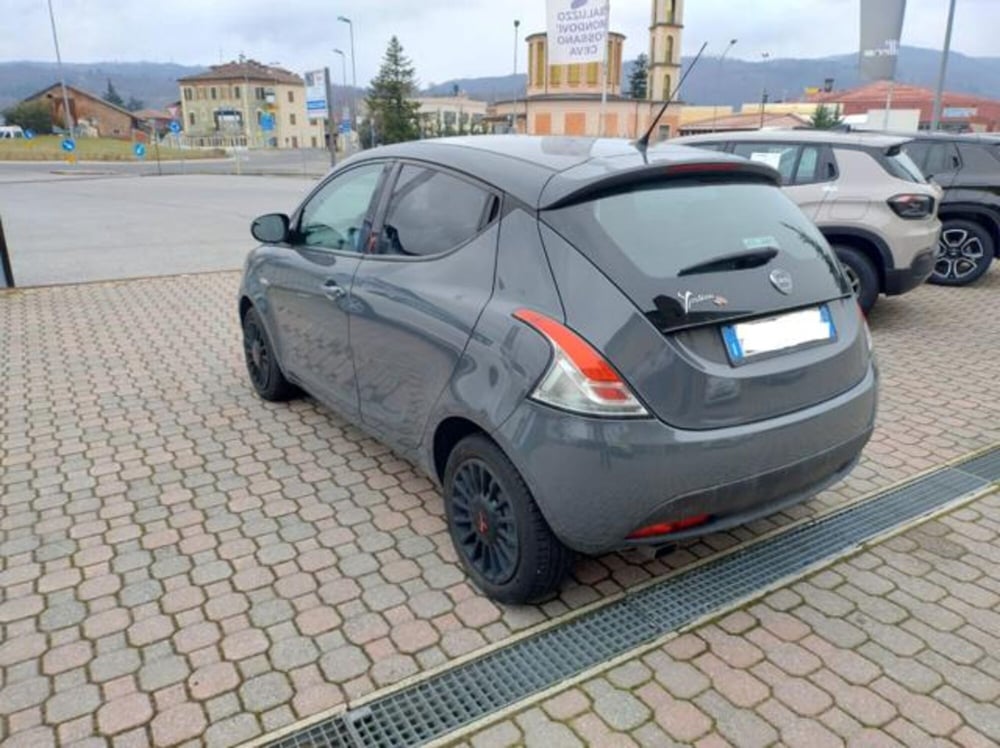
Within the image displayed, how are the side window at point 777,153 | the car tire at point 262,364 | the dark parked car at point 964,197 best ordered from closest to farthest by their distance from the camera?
the car tire at point 262,364
the side window at point 777,153
the dark parked car at point 964,197

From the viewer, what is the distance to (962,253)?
8789 mm

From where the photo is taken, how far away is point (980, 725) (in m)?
2.22

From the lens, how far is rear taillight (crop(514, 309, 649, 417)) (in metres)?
2.28

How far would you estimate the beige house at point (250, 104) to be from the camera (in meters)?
95.5

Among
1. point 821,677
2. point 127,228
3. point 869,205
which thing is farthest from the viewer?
point 127,228

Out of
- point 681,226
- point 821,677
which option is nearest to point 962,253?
point 681,226

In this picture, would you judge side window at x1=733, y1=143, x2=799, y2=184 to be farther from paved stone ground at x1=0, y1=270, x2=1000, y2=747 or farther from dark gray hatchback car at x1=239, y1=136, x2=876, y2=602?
dark gray hatchback car at x1=239, y1=136, x2=876, y2=602

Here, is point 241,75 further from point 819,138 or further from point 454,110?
point 819,138

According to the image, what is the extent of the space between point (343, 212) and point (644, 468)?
88.2 inches

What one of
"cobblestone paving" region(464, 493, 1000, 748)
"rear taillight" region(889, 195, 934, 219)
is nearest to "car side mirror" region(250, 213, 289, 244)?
"cobblestone paving" region(464, 493, 1000, 748)

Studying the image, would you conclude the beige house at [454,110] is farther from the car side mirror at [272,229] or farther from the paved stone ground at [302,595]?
the paved stone ground at [302,595]

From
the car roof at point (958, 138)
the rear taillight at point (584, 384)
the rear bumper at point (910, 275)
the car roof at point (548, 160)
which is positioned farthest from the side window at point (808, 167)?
the rear taillight at point (584, 384)

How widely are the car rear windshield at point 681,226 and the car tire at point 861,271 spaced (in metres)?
4.27

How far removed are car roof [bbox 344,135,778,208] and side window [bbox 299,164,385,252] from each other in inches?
9.9
